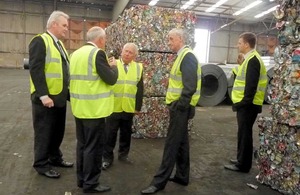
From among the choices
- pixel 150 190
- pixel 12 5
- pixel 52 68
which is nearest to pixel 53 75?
pixel 52 68

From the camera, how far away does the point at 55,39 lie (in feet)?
10.5

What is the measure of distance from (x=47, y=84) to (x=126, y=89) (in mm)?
1051

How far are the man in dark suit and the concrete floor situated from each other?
287 mm

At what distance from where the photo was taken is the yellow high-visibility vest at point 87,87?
268 centimetres

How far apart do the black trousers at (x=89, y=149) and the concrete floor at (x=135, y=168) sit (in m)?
0.20

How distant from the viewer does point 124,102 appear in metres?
3.73

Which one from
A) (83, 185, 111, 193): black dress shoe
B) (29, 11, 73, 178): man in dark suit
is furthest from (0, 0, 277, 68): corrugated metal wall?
(83, 185, 111, 193): black dress shoe

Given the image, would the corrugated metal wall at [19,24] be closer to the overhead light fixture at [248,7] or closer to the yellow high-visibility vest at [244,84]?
the overhead light fixture at [248,7]

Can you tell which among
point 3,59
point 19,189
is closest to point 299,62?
point 19,189

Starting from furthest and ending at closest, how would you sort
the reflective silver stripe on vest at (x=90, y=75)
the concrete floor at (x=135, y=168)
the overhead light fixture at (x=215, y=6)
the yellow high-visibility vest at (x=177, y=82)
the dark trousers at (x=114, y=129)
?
the overhead light fixture at (x=215, y=6)
the dark trousers at (x=114, y=129)
the concrete floor at (x=135, y=168)
the yellow high-visibility vest at (x=177, y=82)
the reflective silver stripe on vest at (x=90, y=75)

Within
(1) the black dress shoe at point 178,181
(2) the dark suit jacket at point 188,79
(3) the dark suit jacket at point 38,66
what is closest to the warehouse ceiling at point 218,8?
(3) the dark suit jacket at point 38,66

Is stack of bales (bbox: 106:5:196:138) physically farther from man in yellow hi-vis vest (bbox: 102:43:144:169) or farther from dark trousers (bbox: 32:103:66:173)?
dark trousers (bbox: 32:103:66:173)

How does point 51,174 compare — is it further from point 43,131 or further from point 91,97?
point 91,97

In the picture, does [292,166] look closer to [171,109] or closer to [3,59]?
[171,109]
